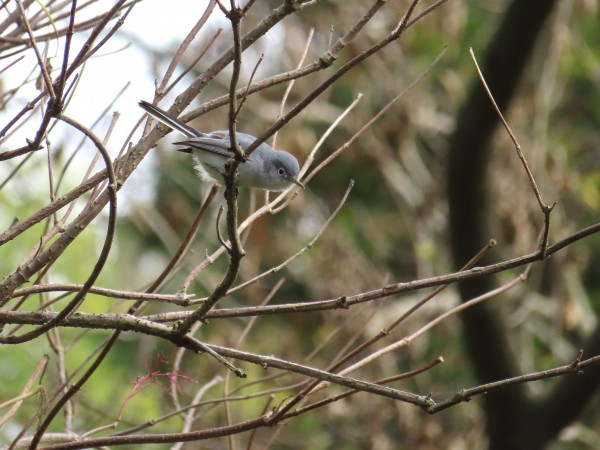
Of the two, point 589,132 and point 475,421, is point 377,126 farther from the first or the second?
point 475,421

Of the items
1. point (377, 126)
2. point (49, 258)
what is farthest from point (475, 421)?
point (49, 258)

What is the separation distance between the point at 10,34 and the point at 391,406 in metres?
4.79

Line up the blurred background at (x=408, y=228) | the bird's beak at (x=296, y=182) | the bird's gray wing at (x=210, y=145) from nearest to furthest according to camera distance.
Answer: the bird's beak at (x=296, y=182), the bird's gray wing at (x=210, y=145), the blurred background at (x=408, y=228)

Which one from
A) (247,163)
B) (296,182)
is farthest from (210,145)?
(296,182)

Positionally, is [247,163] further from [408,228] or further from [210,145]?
[408,228]

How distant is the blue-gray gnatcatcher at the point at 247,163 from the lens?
298 centimetres

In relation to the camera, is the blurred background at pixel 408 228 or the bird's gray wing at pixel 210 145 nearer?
the bird's gray wing at pixel 210 145

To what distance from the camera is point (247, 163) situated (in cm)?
303

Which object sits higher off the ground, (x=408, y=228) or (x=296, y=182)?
(x=408, y=228)

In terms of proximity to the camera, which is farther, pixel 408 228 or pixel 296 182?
pixel 408 228

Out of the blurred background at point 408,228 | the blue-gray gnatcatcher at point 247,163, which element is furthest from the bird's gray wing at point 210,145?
the blurred background at point 408,228

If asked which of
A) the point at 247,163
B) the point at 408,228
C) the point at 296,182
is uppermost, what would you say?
the point at 408,228

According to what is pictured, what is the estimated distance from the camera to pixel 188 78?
8.76m

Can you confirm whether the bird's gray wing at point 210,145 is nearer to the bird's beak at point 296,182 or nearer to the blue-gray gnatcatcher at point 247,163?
the blue-gray gnatcatcher at point 247,163
